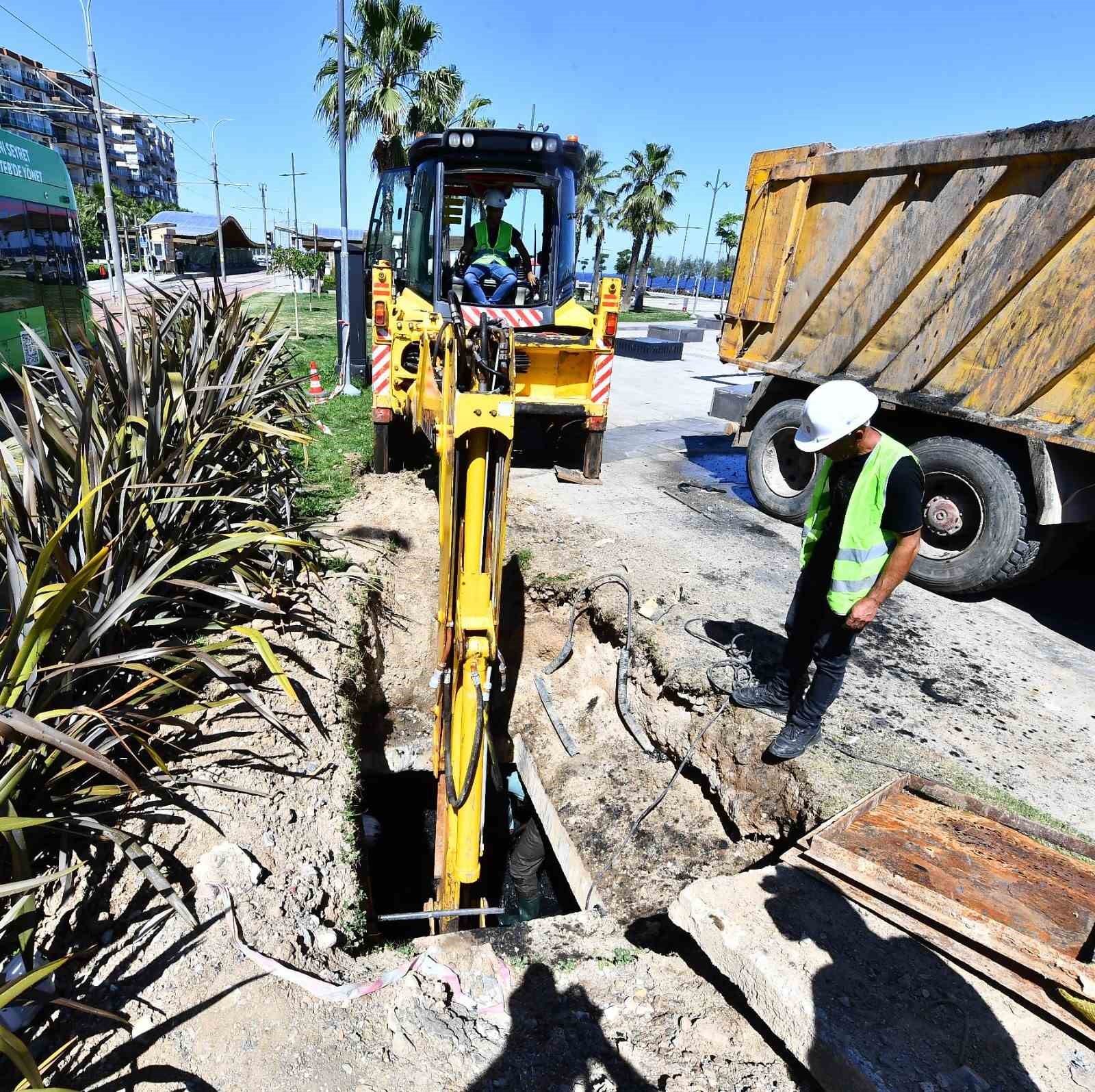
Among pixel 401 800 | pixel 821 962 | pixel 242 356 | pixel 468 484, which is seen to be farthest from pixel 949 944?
pixel 242 356

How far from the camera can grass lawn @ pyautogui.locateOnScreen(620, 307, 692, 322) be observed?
102 ft

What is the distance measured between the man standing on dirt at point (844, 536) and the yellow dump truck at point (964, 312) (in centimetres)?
231

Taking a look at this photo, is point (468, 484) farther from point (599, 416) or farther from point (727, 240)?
point (727, 240)

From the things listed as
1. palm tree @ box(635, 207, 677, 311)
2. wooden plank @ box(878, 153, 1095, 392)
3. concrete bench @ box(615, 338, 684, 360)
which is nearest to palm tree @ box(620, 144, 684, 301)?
palm tree @ box(635, 207, 677, 311)

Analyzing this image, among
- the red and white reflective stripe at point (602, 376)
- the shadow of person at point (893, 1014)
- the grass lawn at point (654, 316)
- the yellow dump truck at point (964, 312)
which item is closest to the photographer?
Result: the shadow of person at point (893, 1014)

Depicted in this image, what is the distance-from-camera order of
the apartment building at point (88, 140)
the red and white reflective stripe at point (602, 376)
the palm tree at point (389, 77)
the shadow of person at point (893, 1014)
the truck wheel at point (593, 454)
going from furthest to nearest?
the apartment building at point (88, 140)
the palm tree at point (389, 77)
the truck wheel at point (593, 454)
the red and white reflective stripe at point (602, 376)
the shadow of person at point (893, 1014)

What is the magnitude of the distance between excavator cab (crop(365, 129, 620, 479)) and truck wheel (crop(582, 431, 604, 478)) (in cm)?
1

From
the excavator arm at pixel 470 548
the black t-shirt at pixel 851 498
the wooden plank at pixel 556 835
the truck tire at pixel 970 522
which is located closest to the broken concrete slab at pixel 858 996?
the excavator arm at pixel 470 548

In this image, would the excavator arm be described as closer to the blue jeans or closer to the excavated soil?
the excavated soil

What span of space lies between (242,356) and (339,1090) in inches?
160

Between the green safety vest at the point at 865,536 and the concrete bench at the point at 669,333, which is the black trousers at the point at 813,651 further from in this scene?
the concrete bench at the point at 669,333

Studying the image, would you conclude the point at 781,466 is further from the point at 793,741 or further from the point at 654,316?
the point at 654,316

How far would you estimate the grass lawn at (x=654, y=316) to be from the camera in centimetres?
3116

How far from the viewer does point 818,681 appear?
324 centimetres
